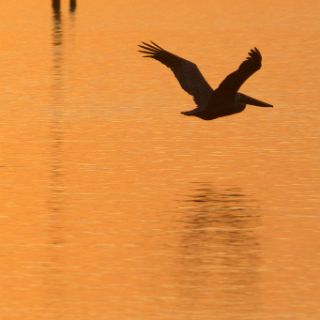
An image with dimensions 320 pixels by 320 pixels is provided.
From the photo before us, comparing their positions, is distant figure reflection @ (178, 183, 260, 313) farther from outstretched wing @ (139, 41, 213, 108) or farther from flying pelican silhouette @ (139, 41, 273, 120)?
outstretched wing @ (139, 41, 213, 108)

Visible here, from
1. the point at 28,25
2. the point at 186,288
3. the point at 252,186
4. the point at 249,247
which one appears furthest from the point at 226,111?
the point at 28,25

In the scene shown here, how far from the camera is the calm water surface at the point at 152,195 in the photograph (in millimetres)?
19109

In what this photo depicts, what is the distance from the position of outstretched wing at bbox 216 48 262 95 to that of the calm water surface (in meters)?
1.28

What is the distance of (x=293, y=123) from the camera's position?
109 feet

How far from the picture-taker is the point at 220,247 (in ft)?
70.6

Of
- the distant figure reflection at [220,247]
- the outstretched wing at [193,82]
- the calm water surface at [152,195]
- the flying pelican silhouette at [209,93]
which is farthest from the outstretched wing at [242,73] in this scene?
the distant figure reflection at [220,247]

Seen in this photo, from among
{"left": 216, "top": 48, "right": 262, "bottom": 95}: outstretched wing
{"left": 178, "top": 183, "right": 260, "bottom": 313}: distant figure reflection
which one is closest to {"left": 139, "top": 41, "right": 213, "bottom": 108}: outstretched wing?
{"left": 216, "top": 48, "right": 262, "bottom": 95}: outstretched wing

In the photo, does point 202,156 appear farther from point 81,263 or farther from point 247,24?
point 247,24

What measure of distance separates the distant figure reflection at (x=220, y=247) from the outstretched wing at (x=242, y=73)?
1384 mm

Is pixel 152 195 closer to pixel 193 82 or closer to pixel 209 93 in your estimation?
pixel 209 93

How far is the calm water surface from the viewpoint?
19109mm

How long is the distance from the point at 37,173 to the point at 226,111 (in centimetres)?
287

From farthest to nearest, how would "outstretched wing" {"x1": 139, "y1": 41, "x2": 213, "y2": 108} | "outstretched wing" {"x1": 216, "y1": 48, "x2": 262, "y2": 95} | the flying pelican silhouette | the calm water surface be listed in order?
"outstretched wing" {"x1": 139, "y1": 41, "x2": 213, "y2": 108}, the flying pelican silhouette, "outstretched wing" {"x1": 216, "y1": 48, "x2": 262, "y2": 95}, the calm water surface

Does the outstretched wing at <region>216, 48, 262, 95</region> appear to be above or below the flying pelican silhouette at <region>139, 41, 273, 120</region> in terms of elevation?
above
